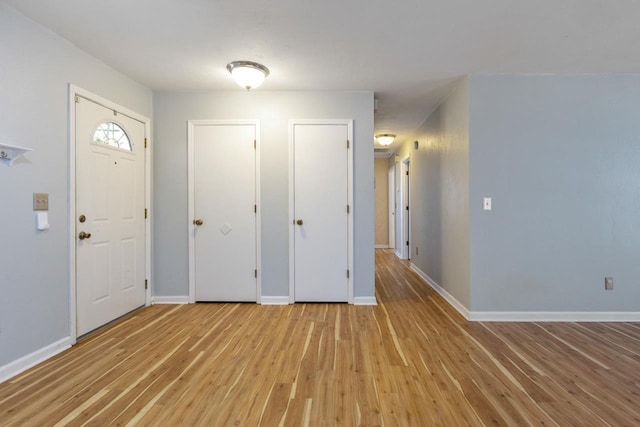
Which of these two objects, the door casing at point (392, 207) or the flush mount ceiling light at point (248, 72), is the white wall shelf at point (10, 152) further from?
the door casing at point (392, 207)

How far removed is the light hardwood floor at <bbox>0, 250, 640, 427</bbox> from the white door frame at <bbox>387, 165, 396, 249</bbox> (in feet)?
15.4

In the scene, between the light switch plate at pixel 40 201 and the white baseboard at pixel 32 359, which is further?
the light switch plate at pixel 40 201

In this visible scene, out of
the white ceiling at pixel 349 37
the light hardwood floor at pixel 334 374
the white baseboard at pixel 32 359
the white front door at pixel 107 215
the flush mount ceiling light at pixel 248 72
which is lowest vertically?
the light hardwood floor at pixel 334 374

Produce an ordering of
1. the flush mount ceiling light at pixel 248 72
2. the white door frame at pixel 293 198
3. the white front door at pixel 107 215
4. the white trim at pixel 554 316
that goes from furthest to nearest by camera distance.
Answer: the white door frame at pixel 293 198 < the white trim at pixel 554 316 < the flush mount ceiling light at pixel 248 72 < the white front door at pixel 107 215

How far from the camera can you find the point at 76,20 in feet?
6.86

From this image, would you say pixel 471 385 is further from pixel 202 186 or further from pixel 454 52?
pixel 202 186

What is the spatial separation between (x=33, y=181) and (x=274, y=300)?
2343 mm

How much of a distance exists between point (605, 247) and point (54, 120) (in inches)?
197

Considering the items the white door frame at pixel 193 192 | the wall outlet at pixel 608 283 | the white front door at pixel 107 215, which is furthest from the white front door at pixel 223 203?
the wall outlet at pixel 608 283

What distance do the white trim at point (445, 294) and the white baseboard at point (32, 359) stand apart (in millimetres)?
3558

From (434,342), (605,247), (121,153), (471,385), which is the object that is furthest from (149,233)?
(605,247)

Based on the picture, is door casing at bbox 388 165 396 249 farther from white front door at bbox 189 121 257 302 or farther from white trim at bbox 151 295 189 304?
white trim at bbox 151 295 189 304

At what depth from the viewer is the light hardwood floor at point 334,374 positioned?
62.4 inches

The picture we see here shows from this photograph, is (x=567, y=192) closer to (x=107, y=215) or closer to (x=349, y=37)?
(x=349, y=37)
